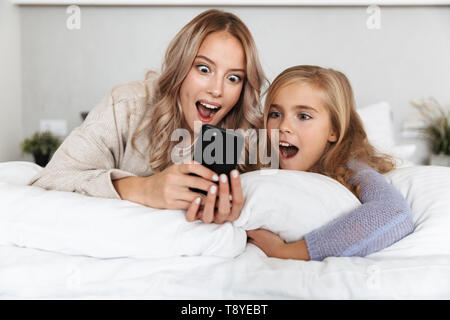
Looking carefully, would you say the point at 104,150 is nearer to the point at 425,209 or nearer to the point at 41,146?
the point at 425,209

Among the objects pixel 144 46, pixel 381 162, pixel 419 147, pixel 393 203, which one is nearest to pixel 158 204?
pixel 393 203

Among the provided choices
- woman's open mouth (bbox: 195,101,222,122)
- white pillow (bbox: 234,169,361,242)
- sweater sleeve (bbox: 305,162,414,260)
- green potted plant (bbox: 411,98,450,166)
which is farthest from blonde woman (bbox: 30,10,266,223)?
green potted plant (bbox: 411,98,450,166)

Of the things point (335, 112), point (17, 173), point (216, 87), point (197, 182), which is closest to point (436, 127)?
point (335, 112)

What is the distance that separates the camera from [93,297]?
559 millimetres

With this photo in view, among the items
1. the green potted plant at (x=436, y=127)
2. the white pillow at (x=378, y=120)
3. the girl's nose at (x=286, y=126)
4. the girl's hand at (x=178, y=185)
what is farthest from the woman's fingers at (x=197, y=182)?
the green potted plant at (x=436, y=127)

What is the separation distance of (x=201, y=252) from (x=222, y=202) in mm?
93

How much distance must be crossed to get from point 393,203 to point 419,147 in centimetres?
153

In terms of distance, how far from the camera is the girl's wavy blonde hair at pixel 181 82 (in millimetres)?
932

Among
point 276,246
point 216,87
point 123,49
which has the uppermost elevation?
point 123,49

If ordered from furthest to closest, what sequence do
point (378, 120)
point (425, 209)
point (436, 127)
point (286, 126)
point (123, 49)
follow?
point (436, 127) < point (123, 49) < point (378, 120) < point (286, 126) < point (425, 209)

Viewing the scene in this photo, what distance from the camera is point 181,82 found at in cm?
98

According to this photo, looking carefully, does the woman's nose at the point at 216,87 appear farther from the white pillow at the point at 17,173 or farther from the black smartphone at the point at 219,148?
the white pillow at the point at 17,173

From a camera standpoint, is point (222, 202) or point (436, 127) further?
point (436, 127)

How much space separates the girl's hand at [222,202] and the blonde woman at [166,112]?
0.13 metres
